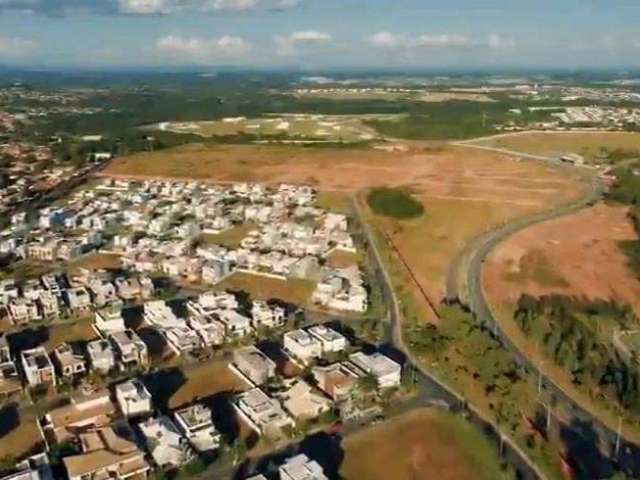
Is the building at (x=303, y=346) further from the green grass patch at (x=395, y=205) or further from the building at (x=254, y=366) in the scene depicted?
the green grass patch at (x=395, y=205)

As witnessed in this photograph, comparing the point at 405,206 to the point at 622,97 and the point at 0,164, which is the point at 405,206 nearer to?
the point at 0,164

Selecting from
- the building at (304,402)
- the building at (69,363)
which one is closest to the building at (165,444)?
the building at (304,402)

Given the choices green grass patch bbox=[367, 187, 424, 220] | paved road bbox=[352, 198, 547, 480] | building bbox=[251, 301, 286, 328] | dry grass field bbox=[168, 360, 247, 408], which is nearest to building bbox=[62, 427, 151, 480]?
dry grass field bbox=[168, 360, 247, 408]

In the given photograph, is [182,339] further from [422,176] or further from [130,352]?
[422,176]

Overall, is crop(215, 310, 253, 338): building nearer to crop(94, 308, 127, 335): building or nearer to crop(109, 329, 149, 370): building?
crop(109, 329, 149, 370): building

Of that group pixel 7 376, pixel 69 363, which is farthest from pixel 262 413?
pixel 7 376

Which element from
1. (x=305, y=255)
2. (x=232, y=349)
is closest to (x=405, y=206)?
(x=305, y=255)
